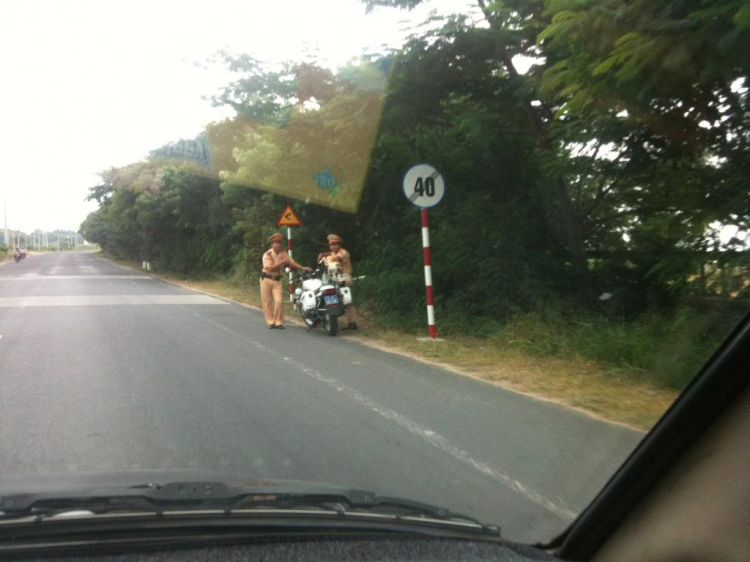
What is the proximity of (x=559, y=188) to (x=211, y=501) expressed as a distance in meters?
11.2

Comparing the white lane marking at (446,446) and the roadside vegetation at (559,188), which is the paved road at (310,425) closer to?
the white lane marking at (446,446)

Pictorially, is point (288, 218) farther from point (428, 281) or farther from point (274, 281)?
point (428, 281)

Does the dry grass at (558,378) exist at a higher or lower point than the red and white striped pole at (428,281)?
lower

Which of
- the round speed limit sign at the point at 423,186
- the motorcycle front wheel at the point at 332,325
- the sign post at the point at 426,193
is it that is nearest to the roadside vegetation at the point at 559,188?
the motorcycle front wheel at the point at 332,325

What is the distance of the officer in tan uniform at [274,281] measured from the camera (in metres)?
14.9

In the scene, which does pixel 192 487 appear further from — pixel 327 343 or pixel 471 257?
pixel 471 257

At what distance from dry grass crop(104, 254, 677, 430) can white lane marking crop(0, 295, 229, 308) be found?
358 inches

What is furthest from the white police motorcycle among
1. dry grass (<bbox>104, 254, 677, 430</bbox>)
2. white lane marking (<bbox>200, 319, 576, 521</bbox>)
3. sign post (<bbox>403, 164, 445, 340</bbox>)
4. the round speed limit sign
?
white lane marking (<bbox>200, 319, 576, 521</bbox>)

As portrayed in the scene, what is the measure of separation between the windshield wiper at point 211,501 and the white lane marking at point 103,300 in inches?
697

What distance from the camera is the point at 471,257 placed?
13.6 m

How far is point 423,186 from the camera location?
12.7 m

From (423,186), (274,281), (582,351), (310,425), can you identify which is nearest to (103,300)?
(274,281)

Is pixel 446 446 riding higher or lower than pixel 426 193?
lower

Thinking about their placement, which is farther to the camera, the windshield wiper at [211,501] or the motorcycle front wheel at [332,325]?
the motorcycle front wheel at [332,325]
